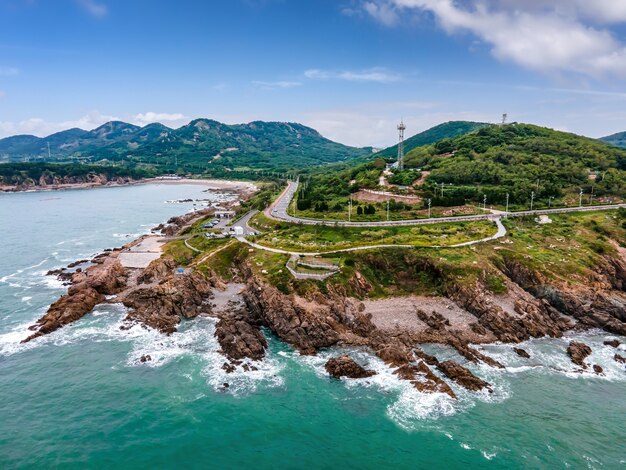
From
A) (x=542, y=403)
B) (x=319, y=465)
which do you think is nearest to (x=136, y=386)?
(x=319, y=465)

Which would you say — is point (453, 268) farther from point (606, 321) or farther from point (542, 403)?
point (542, 403)

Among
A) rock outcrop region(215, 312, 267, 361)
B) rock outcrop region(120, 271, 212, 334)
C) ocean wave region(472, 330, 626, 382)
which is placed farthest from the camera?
rock outcrop region(120, 271, 212, 334)

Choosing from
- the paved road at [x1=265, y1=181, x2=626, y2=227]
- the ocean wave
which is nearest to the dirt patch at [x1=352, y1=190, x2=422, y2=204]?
the paved road at [x1=265, y1=181, x2=626, y2=227]

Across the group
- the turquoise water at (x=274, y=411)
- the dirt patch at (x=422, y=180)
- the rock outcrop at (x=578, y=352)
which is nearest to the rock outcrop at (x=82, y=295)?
the turquoise water at (x=274, y=411)

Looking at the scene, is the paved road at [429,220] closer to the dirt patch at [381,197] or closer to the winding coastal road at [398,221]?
the winding coastal road at [398,221]

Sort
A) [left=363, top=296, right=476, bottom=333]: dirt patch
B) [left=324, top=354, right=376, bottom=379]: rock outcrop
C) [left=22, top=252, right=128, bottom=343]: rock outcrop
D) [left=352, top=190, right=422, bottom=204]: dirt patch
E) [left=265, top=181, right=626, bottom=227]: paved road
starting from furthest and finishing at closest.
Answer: [left=352, top=190, right=422, bottom=204]: dirt patch
[left=265, top=181, right=626, bottom=227]: paved road
[left=22, top=252, right=128, bottom=343]: rock outcrop
[left=363, top=296, right=476, bottom=333]: dirt patch
[left=324, top=354, right=376, bottom=379]: rock outcrop

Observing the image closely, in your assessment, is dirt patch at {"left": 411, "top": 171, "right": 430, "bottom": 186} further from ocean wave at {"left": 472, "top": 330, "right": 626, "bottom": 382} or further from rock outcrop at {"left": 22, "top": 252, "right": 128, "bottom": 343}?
rock outcrop at {"left": 22, "top": 252, "right": 128, "bottom": 343}

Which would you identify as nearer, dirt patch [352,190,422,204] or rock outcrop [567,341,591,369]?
rock outcrop [567,341,591,369]
